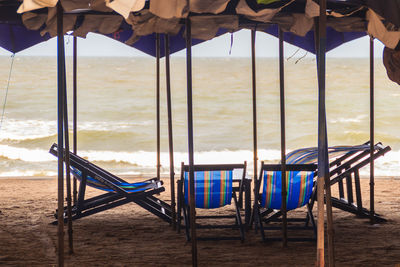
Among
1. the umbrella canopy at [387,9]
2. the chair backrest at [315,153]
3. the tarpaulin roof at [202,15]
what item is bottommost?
the chair backrest at [315,153]

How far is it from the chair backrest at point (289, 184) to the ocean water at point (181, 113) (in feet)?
21.3

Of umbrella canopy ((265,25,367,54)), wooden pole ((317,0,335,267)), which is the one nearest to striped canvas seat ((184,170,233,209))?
wooden pole ((317,0,335,267))

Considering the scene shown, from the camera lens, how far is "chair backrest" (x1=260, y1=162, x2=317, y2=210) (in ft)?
17.5

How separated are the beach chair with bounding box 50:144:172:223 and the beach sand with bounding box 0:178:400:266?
6.7 inches

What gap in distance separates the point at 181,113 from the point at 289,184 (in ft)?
76.5

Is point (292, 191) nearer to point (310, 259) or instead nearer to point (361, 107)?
point (310, 259)

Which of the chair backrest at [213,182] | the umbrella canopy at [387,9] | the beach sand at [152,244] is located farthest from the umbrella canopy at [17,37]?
the umbrella canopy at [387,9]

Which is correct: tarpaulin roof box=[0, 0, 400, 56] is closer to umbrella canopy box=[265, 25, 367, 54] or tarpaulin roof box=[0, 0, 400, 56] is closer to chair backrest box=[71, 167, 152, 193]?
umbrella canopy box=[265, 25, 367, 54]

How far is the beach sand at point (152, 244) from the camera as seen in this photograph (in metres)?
4.78

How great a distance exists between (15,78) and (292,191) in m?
35.6

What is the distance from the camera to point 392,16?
3648 millimetres

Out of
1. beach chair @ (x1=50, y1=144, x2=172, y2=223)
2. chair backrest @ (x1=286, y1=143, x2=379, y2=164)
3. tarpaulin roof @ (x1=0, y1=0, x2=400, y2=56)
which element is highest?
tarpaulin roof @ (x1=0, y1=0, x2=400, y2=56)

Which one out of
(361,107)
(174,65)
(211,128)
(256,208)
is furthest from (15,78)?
(256,208)

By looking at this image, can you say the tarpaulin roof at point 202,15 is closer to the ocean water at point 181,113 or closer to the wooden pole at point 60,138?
the wooden pole at point 60,138
